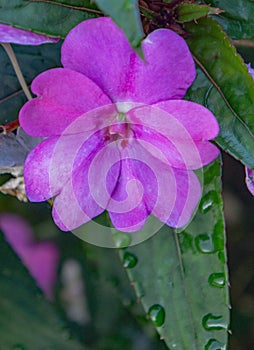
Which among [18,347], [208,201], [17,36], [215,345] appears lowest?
[18,347]

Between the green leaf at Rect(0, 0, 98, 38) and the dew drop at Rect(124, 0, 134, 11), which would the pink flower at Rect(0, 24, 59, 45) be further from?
the dew drop at Rect(124, 0, 134, 11)

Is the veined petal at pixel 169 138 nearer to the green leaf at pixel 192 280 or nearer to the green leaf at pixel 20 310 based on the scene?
the green leaf at pixel 192 280

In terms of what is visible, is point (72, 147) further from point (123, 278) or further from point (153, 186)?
point (123, 278)

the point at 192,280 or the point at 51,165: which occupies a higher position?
the point at 51,165

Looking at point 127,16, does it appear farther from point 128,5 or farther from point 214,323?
point 214,323

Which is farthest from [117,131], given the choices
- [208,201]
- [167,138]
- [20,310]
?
[20,310]

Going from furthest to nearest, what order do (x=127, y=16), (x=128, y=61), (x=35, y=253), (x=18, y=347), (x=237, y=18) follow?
1. (x=35, y=253)
2. (x=18, y=347)
3. (x=237, y=18)
4. (x=128, y=61)
5. (x=127, y=16)

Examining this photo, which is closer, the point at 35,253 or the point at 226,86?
the point at 226,86

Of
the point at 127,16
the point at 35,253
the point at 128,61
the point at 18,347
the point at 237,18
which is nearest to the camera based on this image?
the point at 127,16
